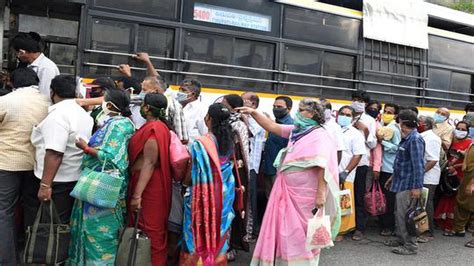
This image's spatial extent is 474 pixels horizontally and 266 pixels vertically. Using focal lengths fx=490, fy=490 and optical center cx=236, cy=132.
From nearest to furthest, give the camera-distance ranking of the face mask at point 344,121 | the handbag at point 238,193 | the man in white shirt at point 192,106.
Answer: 1. the handbag at point 238,193
2. the man in white shirt at point 192,106
3. the face mask at point 344,121

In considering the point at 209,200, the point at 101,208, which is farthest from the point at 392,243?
the point at 101,208

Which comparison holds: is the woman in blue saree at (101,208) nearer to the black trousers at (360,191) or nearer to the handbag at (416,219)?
the handbag at (416,219)

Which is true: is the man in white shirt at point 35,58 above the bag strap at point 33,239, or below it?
above

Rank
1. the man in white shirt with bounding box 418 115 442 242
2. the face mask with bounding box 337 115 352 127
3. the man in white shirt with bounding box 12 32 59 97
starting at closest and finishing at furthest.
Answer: the man in white shirt with bounding box 12 32 59 97 < the face mask with bounding box 337 115 352 127 < the man in white shirt with bounding box 418 115 442 242

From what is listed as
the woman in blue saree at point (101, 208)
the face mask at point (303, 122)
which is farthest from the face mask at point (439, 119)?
the woman in blue saree at point (101, 208)

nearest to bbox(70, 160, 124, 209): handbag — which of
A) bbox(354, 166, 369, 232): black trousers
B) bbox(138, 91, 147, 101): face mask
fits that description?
bbox(138, 91, 147, 101): face mask

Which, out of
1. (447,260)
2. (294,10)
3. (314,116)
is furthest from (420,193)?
(294,10)

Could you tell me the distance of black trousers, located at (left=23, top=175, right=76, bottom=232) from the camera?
11.7ft

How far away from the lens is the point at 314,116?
152 inches

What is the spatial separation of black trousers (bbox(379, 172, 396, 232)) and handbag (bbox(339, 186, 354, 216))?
0.79 meters

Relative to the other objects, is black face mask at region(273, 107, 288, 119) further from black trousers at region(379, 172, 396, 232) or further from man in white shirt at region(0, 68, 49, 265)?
man in white shirt at region(0, 68, 49, 265)

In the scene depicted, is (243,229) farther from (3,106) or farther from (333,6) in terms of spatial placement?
(333,6)

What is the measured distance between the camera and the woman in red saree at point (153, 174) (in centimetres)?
354

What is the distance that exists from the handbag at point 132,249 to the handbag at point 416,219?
126 inches
